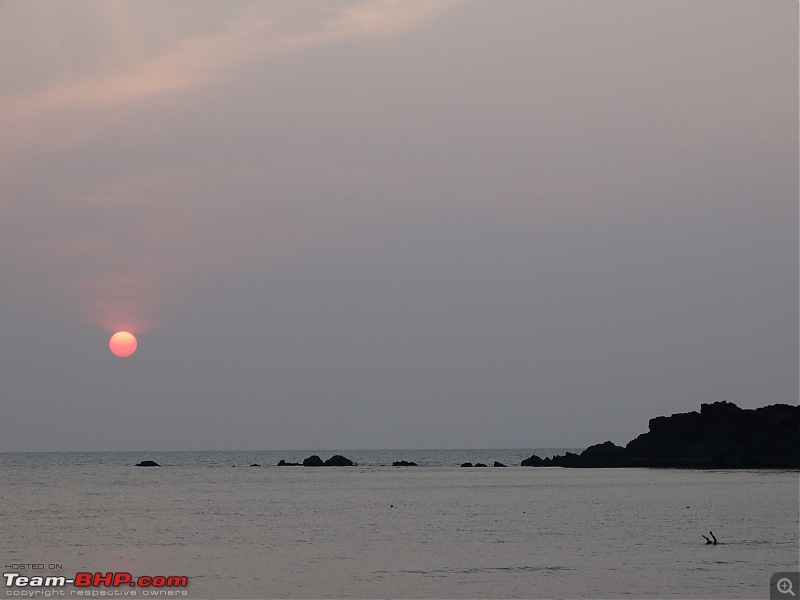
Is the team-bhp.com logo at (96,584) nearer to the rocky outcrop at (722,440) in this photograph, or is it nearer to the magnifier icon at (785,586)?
the magnifier icon at (785,586)

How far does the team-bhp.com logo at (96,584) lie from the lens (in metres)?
45.4

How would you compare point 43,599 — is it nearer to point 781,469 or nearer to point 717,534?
point 717,534

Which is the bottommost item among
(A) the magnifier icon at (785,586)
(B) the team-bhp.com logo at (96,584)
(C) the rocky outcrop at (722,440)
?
(A) the magnifier icon at (785,586)

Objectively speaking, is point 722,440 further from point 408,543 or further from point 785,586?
point 785,586

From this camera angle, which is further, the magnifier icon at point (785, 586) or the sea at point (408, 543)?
the sea at point (408, 543)

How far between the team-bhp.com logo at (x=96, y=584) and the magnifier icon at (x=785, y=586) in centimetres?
2682

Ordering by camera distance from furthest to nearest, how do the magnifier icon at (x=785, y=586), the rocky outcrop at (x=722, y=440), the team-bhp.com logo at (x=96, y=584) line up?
the rocky outcrop at (x=722, y=440) < the team-bhp.com logo at (x=96, y=584) < the magnifier icon at (x=785, y=586)

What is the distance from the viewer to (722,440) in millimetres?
165375

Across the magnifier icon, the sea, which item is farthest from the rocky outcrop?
the magnifier icon

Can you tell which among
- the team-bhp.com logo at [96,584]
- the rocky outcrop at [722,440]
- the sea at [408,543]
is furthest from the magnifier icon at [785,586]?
the rocky outcrop at [722,440]

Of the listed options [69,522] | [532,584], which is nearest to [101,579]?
[532,584]

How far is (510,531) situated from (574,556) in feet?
46.9

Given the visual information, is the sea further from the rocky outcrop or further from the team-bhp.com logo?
the rocky outcrop

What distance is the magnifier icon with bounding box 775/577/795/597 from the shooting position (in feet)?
143
